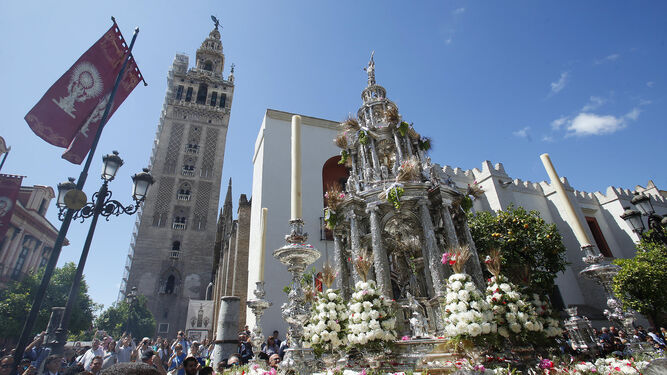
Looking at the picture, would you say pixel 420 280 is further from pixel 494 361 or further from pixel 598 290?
pixel 598 290

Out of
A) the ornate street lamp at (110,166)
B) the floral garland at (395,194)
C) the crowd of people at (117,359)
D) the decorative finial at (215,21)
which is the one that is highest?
the decorative finial at (215,21)

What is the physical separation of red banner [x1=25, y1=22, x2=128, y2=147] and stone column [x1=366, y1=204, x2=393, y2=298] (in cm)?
754

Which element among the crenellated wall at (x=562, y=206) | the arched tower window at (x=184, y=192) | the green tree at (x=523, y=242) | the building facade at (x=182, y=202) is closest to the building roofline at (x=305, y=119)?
the crenellated wall at (x=562, y=206)

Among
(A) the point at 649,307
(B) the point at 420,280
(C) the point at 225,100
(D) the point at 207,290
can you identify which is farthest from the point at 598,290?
(C) the point at 225,100

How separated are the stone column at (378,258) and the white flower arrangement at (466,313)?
79.0 inches

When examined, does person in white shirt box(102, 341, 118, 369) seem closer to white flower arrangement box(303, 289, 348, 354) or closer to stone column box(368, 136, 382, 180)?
white flower arrangement box(303, 289, 348, 354)

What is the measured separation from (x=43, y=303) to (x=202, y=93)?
40294 millimetres

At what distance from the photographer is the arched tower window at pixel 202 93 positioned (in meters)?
56.6

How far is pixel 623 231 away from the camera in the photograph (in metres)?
23.5

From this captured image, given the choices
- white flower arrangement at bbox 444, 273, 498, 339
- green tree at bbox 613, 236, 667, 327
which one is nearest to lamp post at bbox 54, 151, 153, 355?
white flower arrangement at bbox 444, 273, 498, 339

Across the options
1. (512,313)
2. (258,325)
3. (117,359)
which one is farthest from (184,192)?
(512,313)

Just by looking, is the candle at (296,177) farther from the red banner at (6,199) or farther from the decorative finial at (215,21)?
the decorative finial at (215,21)

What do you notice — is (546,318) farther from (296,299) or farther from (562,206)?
(562,206)

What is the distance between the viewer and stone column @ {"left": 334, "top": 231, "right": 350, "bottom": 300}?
8.82 metres
